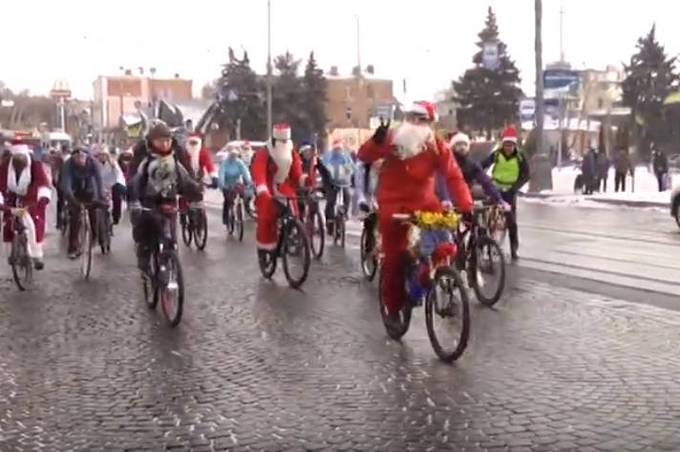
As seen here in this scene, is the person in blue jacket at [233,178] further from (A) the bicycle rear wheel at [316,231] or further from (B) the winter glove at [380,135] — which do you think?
(B) the winter glove at [380,135]

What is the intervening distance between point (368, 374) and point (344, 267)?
6258 millimetres

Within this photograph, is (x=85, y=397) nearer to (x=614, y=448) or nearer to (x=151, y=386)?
(x=151, y=386)

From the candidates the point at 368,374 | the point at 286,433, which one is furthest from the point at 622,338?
the point at 286,433

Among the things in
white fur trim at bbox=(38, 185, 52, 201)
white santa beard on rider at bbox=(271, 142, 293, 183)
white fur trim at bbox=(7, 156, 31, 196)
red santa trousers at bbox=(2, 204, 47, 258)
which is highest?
white santa beard on rider at bbox=(271, 142, 293, 183)

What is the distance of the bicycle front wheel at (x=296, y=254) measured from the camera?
38.3ft

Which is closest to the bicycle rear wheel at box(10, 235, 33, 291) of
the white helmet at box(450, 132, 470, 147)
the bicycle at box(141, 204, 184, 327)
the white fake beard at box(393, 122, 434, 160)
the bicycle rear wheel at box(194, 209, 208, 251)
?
the bicycle at box(141, 204, 184, 327)

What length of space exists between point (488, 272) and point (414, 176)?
2.84 metres

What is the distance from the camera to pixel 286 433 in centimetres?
585

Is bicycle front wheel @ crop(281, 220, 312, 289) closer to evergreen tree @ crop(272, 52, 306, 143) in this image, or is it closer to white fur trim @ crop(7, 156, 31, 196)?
white fur trim @ crop(7, 156, 31, 196)

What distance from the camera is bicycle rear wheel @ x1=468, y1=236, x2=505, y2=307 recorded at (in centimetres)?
1021

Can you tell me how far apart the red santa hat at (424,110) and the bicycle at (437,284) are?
0.74 metres

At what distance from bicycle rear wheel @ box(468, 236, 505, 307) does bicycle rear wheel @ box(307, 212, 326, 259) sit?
4.18 m

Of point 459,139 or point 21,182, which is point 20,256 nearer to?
point 21,182

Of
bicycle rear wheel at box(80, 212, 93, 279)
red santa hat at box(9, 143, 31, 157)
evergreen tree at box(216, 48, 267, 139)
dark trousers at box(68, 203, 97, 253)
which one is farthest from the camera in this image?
evergreen tree at box(216, 48, 267, 139)
